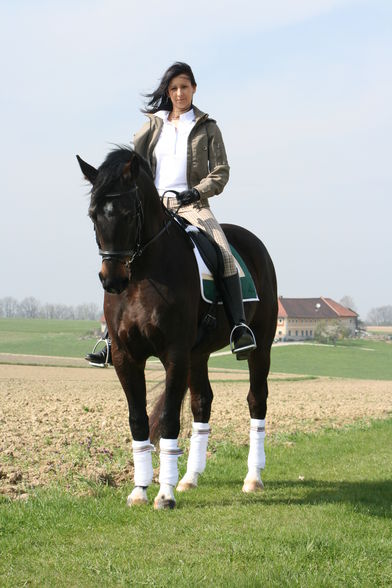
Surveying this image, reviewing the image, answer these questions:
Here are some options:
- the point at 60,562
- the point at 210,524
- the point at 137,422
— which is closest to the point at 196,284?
the point at 137,422

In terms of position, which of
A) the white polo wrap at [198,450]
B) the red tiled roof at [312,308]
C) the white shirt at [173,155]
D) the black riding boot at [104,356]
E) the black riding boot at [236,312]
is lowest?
the white polo wrap at [198,450]

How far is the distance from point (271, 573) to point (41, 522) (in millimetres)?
2264

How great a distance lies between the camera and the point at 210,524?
6410 mm

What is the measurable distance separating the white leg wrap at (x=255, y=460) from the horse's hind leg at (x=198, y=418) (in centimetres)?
54

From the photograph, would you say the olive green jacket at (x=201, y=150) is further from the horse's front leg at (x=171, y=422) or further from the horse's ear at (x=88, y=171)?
the horse's front leg at (x=171, y=422)

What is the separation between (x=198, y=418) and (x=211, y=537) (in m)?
2.60

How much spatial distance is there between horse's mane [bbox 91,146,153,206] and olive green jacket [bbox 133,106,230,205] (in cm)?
112

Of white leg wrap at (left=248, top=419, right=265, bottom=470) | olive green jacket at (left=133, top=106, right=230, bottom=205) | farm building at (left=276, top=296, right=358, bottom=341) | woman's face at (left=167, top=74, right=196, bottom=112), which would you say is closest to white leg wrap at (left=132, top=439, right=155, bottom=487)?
white leg wrap at (left=248, top=419, right=265, bottom=470)

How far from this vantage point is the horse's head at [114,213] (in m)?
5.94

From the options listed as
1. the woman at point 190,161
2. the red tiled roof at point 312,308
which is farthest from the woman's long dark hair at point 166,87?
the red tiled roof at point 312,308

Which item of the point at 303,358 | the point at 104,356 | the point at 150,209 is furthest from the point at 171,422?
the point at 303,358

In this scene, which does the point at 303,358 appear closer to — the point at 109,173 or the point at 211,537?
A: the point at 211,537

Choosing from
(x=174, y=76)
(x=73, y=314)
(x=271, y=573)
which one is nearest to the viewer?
(x=271, y=573)

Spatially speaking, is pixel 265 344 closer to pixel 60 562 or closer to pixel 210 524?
pixel 210 524
